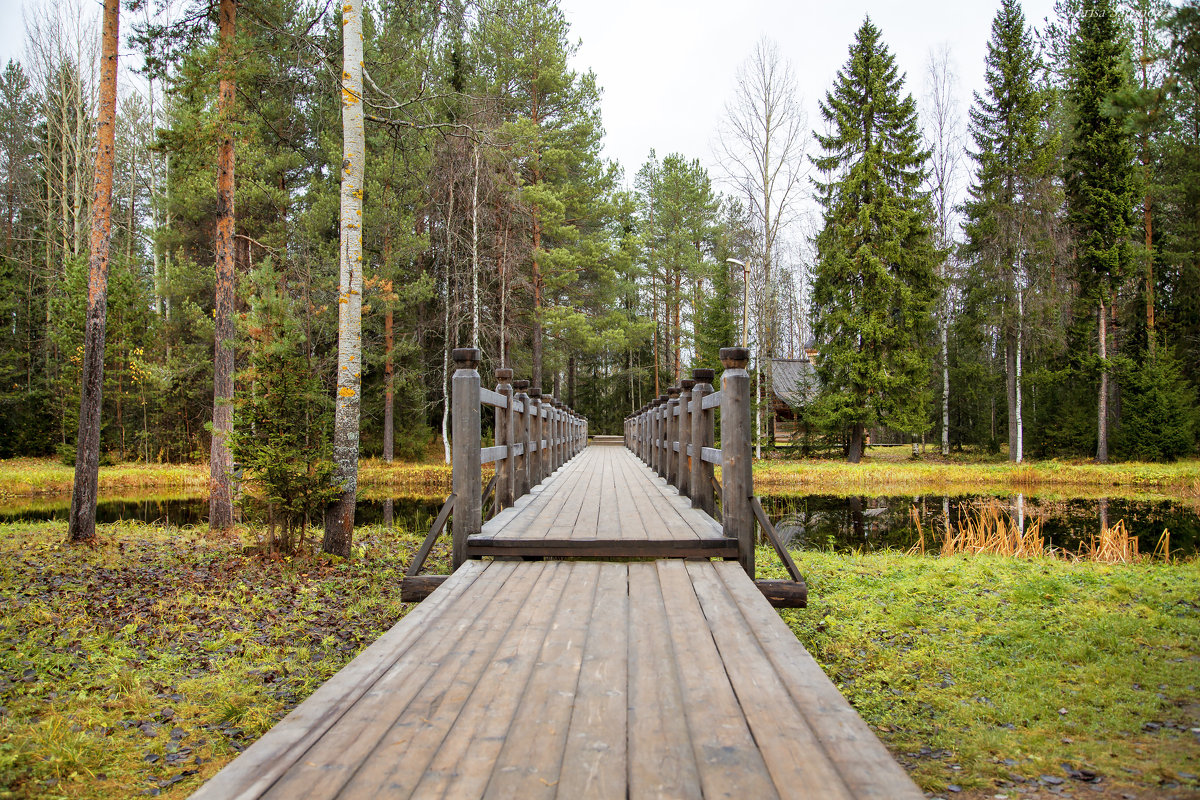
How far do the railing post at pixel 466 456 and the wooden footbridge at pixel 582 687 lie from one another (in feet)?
0.04

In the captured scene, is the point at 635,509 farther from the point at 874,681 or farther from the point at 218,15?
the point at 218,15

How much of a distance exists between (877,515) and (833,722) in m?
13.5

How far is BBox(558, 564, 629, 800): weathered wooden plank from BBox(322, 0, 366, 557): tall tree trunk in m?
5.06

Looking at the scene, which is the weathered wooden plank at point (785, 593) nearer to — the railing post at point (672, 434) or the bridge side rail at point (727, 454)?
the bridge side rail at point (727, 454)

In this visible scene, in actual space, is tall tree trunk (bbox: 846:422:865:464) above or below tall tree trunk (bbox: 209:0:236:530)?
below

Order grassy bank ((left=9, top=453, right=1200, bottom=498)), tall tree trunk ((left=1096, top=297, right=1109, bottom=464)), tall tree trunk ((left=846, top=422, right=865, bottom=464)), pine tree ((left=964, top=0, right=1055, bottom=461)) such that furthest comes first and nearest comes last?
tall tree trunk ((left=846, top=422, right=865, bottom=464)) → pine tree ((left=964, top=0, right=1055, bottom=461)) → tall tree trunk ((left=1096, top=297, right=1109, bottom=464)) → grassy bank ((left=9, top=453, right=1200, bottom=498))

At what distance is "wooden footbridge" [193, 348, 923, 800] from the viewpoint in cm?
157

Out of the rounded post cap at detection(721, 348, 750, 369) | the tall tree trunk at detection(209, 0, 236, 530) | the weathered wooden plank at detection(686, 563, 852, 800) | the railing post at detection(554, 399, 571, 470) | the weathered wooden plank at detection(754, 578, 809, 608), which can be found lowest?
the weathered wooden plank at detection(754, 578, 809, 608)

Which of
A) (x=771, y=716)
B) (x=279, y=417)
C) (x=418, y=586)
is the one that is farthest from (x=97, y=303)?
(x=771, y=716)

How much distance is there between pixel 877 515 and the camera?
14125 mm

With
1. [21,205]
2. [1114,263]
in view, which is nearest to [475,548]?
[1114,263]

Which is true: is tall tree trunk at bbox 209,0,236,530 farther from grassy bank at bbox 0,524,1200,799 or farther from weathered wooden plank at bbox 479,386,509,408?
weathered wooden plank at bbox 479,386,509,408

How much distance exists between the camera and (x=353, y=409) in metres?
7.30

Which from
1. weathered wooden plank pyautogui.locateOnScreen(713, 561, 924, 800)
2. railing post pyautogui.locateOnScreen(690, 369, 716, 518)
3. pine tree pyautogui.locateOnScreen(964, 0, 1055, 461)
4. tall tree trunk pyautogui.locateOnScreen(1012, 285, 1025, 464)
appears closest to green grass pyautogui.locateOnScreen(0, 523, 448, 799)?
weathered wooden plank pyautogui.locateOnScreen(713, 561, 924, 800)
